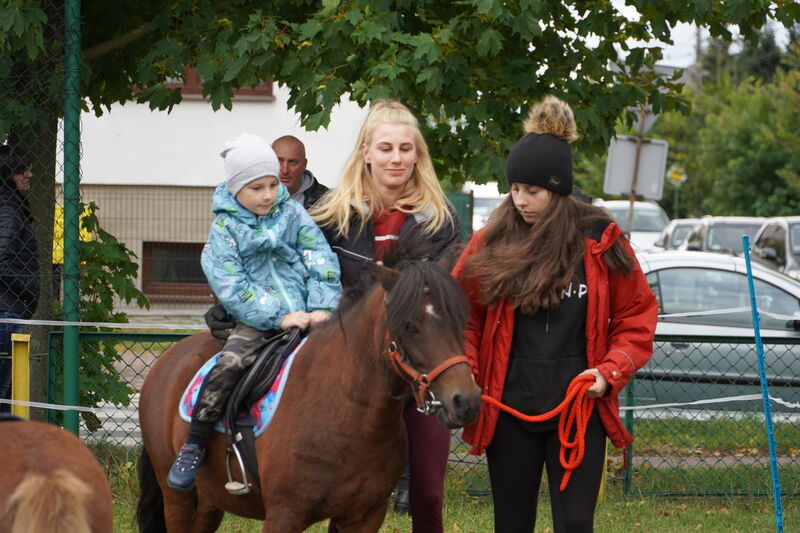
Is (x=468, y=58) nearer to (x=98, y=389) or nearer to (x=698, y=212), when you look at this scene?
(x=98, y=389)

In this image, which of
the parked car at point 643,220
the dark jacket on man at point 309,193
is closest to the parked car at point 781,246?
the parked car at point 643,220

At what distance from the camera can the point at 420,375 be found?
12.7ft

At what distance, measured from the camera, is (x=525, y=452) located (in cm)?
433

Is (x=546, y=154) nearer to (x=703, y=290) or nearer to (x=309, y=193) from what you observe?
(x=309, y=193)

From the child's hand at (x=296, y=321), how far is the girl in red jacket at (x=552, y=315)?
0.72 metres

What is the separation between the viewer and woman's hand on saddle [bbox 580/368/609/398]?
4.10 m

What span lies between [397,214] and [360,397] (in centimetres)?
95

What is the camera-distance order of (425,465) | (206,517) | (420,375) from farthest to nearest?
(206,517)
(425,465)
(420,375)

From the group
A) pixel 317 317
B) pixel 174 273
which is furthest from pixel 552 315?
pixel 174 273

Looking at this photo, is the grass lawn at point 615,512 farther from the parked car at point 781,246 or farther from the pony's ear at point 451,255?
the parked car at point 781,246

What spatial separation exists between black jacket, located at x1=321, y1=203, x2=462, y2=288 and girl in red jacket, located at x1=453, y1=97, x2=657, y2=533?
1.51 ft

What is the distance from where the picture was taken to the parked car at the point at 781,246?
21.1 m

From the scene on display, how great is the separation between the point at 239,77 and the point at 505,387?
13.4 feet

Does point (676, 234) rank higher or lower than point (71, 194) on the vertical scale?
lower
